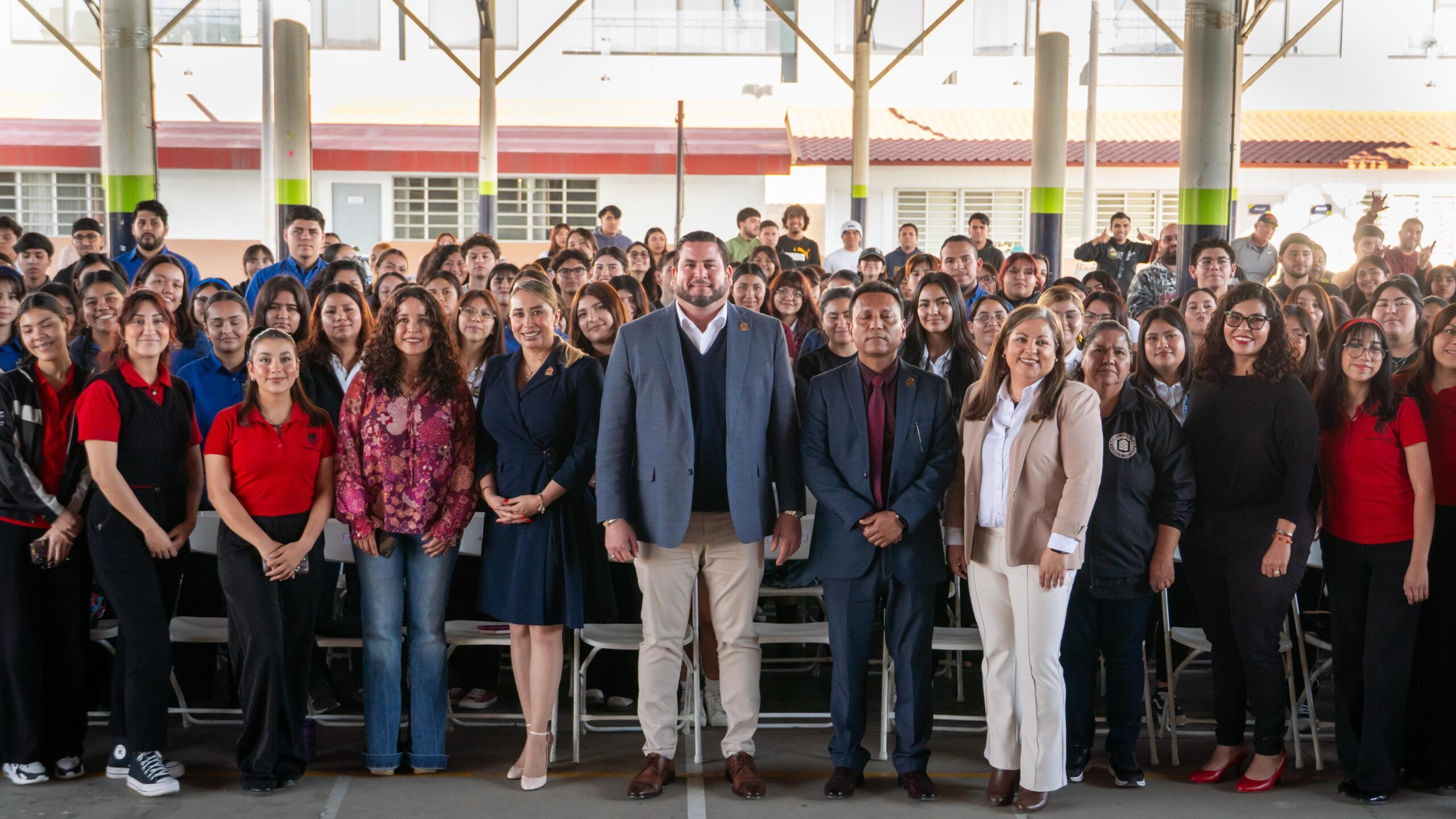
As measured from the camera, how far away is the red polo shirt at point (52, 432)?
442 cm

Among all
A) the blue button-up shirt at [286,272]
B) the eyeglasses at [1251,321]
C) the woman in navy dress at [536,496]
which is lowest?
the woman in navy dress at [536,496]

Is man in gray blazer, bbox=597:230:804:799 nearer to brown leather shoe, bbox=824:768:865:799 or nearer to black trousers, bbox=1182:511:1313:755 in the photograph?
brown leather shoe, bbox=824:768:865:799

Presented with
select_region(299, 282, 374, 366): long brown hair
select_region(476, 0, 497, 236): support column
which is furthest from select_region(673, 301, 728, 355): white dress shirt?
select_region(476, 0, 497, 236): support column

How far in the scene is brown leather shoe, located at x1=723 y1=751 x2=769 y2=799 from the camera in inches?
174

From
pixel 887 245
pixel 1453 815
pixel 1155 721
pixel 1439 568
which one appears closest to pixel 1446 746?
pixel 1453 815

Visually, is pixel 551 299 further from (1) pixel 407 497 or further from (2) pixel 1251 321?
(2) pixel 1251 321

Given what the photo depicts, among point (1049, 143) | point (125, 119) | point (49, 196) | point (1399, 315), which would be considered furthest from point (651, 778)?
point (49, 196)

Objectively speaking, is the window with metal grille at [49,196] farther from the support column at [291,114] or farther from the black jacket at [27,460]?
the black jacket at [27,460]

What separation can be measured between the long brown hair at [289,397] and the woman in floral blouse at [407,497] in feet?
0.30

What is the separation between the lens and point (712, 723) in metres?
5.21

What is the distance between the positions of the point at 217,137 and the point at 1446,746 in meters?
20.0

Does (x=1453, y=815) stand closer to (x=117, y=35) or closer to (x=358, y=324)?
(x=358, y=324)

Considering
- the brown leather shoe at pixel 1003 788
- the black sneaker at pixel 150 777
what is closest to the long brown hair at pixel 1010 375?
the brown leather shoe at pixel 1003 788

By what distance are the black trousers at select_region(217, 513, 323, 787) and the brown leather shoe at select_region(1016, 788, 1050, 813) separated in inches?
101
